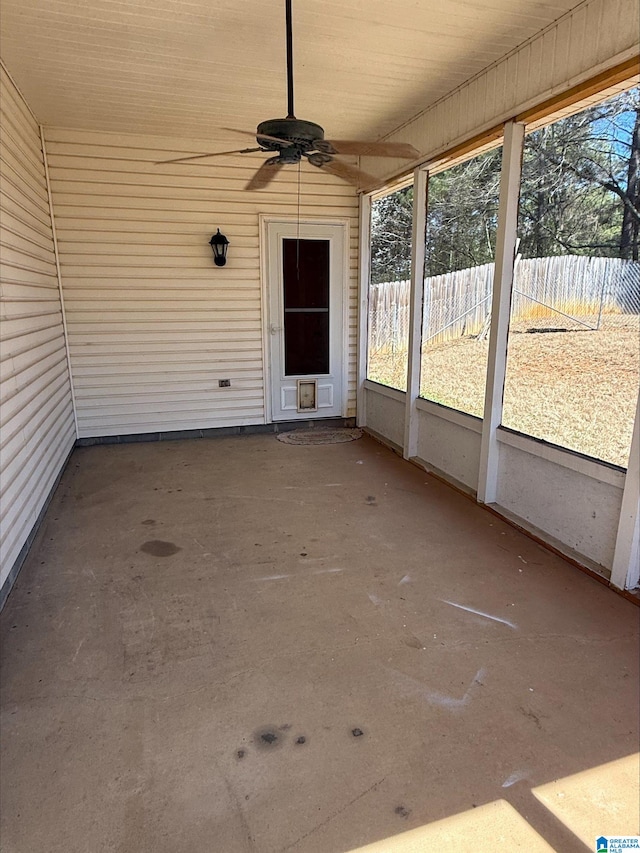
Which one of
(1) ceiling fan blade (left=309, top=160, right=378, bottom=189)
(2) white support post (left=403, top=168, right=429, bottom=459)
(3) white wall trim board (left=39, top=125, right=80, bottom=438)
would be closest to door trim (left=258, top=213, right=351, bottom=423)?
(2) white support post (left=403, top=168, right=429, bottom=459)

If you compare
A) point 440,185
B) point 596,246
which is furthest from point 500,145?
point 596,246

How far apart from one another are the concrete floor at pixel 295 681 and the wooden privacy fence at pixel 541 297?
56.6 inches

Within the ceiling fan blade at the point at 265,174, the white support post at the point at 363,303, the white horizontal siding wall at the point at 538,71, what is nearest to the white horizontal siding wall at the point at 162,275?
the white support post at the point at 363,303

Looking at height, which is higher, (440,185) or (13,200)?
(440,185)

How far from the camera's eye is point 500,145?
3572 millimetres

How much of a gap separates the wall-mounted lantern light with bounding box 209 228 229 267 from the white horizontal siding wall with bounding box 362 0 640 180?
216cm

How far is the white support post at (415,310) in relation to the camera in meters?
4.48

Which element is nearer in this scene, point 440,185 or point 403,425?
point 440,185

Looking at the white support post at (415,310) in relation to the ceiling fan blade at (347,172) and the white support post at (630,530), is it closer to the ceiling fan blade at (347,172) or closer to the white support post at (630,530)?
the ceiling fan blade at (347,172)

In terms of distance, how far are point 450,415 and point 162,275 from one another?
3.30 meters

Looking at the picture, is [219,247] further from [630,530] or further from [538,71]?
[630,530]

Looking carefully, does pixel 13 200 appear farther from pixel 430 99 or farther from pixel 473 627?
pixel 473 627

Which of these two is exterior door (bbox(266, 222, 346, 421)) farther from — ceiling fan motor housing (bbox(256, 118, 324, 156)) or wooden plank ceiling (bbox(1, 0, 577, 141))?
ceiling fan motor housing (bbox(256, 118, 324, 156))

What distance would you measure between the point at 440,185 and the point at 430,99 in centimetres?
65
